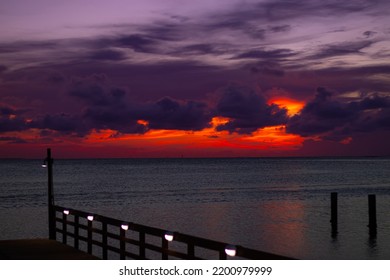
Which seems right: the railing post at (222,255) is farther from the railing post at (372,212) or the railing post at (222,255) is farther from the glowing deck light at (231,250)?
the railing post at (372,212)

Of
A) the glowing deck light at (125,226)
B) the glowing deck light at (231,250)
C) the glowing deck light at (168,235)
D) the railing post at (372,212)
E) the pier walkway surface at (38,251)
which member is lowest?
the railing post at (372,212)

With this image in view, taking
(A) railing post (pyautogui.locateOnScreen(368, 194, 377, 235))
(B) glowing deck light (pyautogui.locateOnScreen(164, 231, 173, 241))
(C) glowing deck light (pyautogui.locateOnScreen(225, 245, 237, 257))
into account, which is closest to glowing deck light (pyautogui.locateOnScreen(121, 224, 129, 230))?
(B) glowing deck light (pyautogui.locateOnScreen(164, 231, 173, 241))

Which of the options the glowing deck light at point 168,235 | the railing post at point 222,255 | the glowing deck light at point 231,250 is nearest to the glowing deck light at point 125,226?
the glowing deck light at point 168,235

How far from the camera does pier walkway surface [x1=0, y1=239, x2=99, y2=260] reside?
15.4m

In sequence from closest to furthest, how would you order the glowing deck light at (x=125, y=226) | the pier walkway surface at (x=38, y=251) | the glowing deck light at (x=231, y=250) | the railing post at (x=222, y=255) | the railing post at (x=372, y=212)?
the glowing deck light at (x=231, y=250) → the railing post at (x=222, y=255) → the glowing deck light at (x=125, y=226) → the pier walkway surface at (x=38, y=251) → the railing post at (x=372, y=212)

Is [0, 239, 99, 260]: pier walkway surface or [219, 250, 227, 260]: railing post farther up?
[219, 250, 227, 260]: railing post

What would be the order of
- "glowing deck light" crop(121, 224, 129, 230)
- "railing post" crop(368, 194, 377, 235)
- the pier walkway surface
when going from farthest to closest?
"railing post" crop(368, 194, 377, 235)
the pier walkway surface
"glowing deck light" crop(121, 224, 129, 230)

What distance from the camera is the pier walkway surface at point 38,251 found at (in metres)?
15.4

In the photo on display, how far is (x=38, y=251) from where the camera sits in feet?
54.0

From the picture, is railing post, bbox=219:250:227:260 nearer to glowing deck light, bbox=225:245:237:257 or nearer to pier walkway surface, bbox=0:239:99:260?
glowing deck light, bbox=225:245:237:257

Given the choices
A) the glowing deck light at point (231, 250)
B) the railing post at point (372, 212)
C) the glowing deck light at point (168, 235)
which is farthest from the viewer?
the railing post at point (372, 212)
